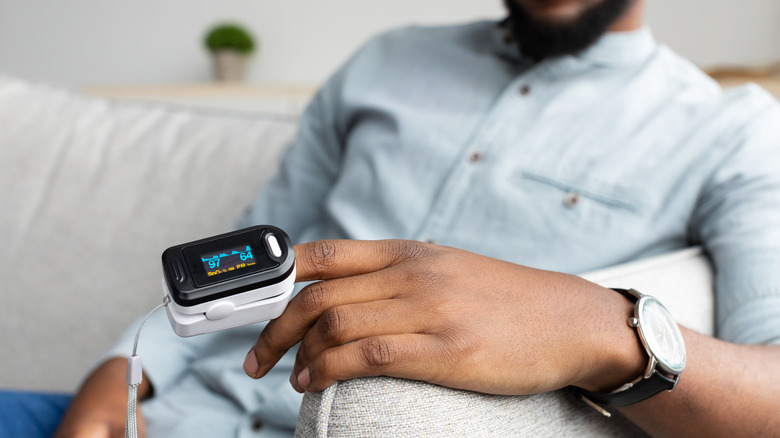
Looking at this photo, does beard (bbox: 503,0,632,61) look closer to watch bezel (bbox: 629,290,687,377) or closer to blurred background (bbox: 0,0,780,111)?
watch bezel (bbox: 629,290,687,377)

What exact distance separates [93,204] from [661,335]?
0.99 m

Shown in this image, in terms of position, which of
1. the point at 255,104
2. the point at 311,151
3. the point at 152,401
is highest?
the point at 311,151

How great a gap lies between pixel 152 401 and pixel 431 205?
16.3 inches

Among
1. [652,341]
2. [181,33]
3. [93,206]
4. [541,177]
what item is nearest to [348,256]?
[652,341]

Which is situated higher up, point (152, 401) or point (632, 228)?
point (632, 228)

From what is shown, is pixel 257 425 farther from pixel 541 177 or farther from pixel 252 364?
pixel 541 177

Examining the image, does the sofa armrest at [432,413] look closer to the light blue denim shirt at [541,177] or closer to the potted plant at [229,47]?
the light blue denim shirt at [541,177]

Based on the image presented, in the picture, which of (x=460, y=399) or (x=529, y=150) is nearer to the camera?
(x=460, y=399)

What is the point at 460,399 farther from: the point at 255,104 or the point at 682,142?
the point at 255,104

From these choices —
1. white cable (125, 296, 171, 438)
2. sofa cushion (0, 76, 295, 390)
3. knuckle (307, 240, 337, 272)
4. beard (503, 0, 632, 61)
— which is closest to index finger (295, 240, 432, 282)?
knuckle (307, 240, 337, 272)

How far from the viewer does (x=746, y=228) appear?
2.15ft

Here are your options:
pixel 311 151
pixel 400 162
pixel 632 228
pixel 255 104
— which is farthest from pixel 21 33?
pixel 632 228

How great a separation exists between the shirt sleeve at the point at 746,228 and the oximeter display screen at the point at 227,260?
481mm

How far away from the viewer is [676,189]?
0.73 metres
